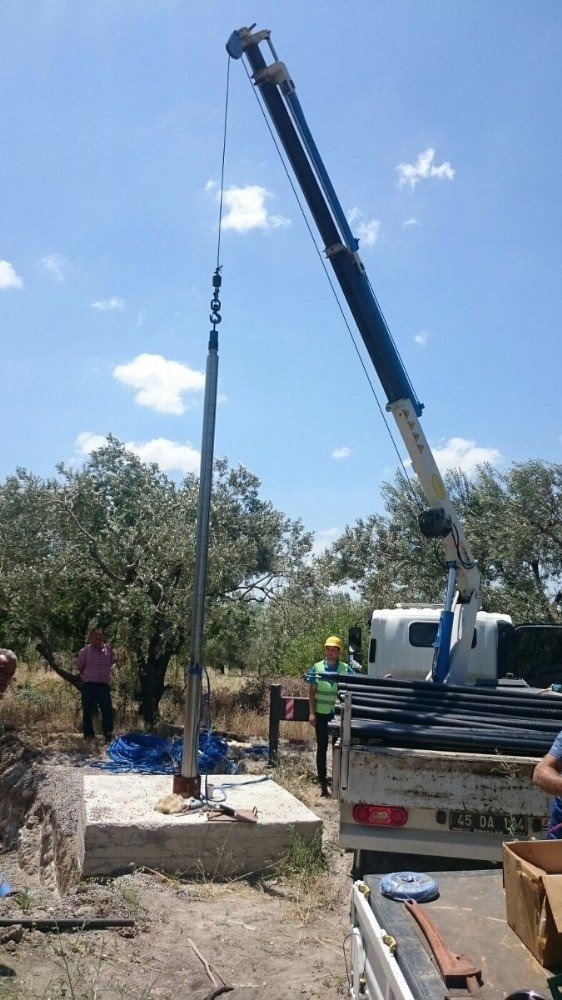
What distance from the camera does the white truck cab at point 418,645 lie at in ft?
31.4

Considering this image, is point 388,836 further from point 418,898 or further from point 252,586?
point 252,586

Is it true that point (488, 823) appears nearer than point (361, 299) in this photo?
Yes

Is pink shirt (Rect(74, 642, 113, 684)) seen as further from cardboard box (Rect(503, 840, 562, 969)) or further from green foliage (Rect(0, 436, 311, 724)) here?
cardboard box (Rect(503, 840, 562, 969))

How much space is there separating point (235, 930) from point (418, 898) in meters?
2.74

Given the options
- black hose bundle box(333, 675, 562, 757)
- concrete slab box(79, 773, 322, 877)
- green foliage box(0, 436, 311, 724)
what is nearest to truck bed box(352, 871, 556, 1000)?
black hose bundle box(333, 675, 562, 757)

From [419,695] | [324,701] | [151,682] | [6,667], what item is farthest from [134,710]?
[6,667]

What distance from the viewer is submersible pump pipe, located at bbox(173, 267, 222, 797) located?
725 cm

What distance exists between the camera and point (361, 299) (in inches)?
387

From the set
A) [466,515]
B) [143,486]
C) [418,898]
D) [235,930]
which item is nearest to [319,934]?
[235,930]

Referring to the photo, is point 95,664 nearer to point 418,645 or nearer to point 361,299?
point 418,645

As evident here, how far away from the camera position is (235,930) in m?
5.53

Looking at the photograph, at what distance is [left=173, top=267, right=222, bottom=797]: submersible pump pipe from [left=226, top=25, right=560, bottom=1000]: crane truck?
1.44 m

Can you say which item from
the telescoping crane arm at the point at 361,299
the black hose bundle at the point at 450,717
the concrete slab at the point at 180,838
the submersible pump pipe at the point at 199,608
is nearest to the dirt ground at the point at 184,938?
the concrete slab at the point at 180,838

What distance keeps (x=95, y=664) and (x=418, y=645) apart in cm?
524
